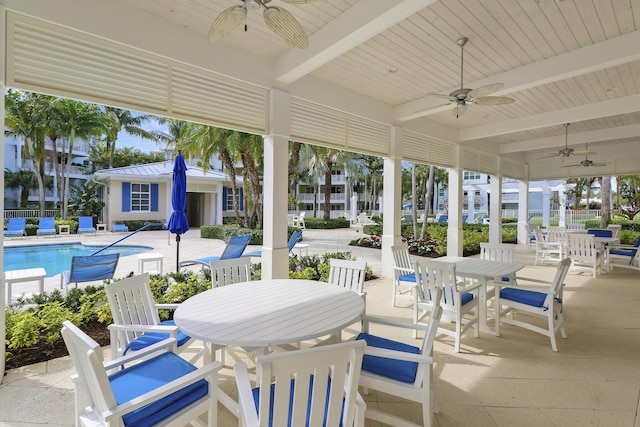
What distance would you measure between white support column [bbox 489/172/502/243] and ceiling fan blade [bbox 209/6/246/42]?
10.1 metres

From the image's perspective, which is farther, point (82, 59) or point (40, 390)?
point (82, 59)

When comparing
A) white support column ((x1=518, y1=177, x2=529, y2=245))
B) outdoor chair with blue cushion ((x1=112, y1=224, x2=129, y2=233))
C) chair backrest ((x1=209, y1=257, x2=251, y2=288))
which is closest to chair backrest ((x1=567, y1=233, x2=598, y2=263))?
white support column ((x1=518, y1=177, x2=529, y2=245))

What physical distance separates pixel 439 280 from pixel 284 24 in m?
2.96

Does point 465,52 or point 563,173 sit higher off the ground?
point 465,52

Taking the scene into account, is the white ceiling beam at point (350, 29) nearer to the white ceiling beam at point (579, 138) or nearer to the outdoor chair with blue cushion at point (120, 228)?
the white ceiling beam at point (579, 138)

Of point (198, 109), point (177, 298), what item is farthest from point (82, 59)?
point (177, 298)

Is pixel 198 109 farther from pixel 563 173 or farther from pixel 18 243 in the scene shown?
pixel 563 173

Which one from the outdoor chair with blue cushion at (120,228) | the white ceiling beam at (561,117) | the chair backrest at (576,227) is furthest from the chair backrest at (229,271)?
the chair backrest at (576,227)

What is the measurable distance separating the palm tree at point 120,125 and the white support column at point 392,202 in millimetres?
16852

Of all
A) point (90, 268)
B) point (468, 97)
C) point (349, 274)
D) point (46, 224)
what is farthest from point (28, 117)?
point (468, 97)

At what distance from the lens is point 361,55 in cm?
458

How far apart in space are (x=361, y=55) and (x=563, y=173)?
35.7 ft

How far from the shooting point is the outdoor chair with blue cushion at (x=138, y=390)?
1446mm

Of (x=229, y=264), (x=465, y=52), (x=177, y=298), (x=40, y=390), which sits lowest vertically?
(x=40, y=390)
